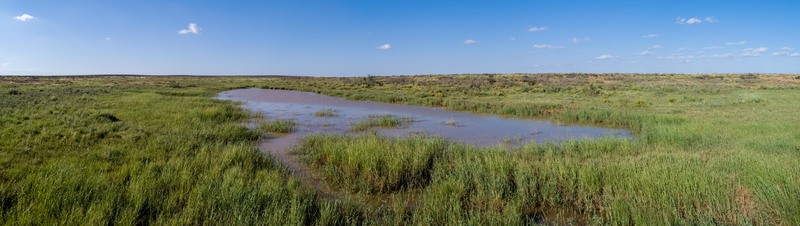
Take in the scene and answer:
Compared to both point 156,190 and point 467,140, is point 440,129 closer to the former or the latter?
point 467,140

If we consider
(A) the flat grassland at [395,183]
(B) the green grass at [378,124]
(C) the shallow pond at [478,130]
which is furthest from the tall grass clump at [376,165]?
(B) the green grass at [378,124]

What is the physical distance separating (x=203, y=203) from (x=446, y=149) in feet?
18.8

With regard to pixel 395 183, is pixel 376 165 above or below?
above

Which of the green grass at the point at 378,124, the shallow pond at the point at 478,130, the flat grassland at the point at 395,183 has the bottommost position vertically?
the shallow pond at the point at 478,130

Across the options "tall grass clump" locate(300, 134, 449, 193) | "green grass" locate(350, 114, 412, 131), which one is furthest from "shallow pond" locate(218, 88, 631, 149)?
"tall grass clump" locate(300, 134, 449, 193)

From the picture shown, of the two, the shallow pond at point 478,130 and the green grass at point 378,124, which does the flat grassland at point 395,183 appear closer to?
the shallow pond at point 478,130

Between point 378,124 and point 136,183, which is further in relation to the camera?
point 378,124

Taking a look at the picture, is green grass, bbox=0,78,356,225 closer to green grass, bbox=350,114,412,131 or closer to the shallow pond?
the shallow pond

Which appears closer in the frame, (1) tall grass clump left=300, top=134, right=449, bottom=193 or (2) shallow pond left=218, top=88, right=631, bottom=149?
(1) tall grass clump left=300, top=134, right=449, bottom=193

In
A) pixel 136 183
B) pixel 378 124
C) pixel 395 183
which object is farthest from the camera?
pixel 378 124

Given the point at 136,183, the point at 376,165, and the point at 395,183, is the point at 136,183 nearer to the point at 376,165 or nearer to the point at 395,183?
the point at 376,165

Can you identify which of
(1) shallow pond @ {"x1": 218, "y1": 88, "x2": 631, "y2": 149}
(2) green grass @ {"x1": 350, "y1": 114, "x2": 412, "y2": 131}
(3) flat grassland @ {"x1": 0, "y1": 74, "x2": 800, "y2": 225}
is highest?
(3) flat grassland @ {"x1": 0, "y1": 74, "x2": 800, "y2": 225}

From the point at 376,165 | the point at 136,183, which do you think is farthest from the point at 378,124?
the point at 136,183

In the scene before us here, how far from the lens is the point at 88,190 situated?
531cm
